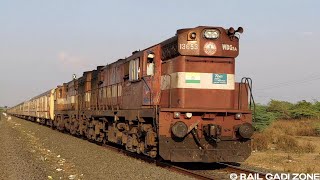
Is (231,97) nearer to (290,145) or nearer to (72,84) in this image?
(290,145)

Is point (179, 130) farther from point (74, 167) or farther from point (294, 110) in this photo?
point (294, 110)

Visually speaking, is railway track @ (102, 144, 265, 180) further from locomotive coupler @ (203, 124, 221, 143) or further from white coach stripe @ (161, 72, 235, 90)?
white coach stripe @ (161, 72, 235, 90)

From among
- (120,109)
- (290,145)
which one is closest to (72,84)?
(120,109)

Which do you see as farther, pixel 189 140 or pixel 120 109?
pixel 120 109

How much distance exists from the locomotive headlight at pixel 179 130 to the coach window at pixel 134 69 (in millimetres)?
3582

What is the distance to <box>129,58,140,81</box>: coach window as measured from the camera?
14.2 metres

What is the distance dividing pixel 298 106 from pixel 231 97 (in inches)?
1940

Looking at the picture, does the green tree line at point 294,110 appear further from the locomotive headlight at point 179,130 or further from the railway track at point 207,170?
the locomotive headlight at point 179,130

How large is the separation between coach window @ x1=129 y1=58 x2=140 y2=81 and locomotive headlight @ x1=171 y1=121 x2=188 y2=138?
11.8 ft

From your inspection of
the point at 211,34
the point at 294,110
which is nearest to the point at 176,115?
the point at 211,34

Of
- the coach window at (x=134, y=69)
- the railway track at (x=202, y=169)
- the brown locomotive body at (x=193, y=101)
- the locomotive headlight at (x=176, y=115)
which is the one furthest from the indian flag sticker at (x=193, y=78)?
the coach window at (x=134, y=69)

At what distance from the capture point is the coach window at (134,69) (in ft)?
46.7

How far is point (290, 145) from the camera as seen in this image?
19969mm

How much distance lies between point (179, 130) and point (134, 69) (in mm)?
4209
